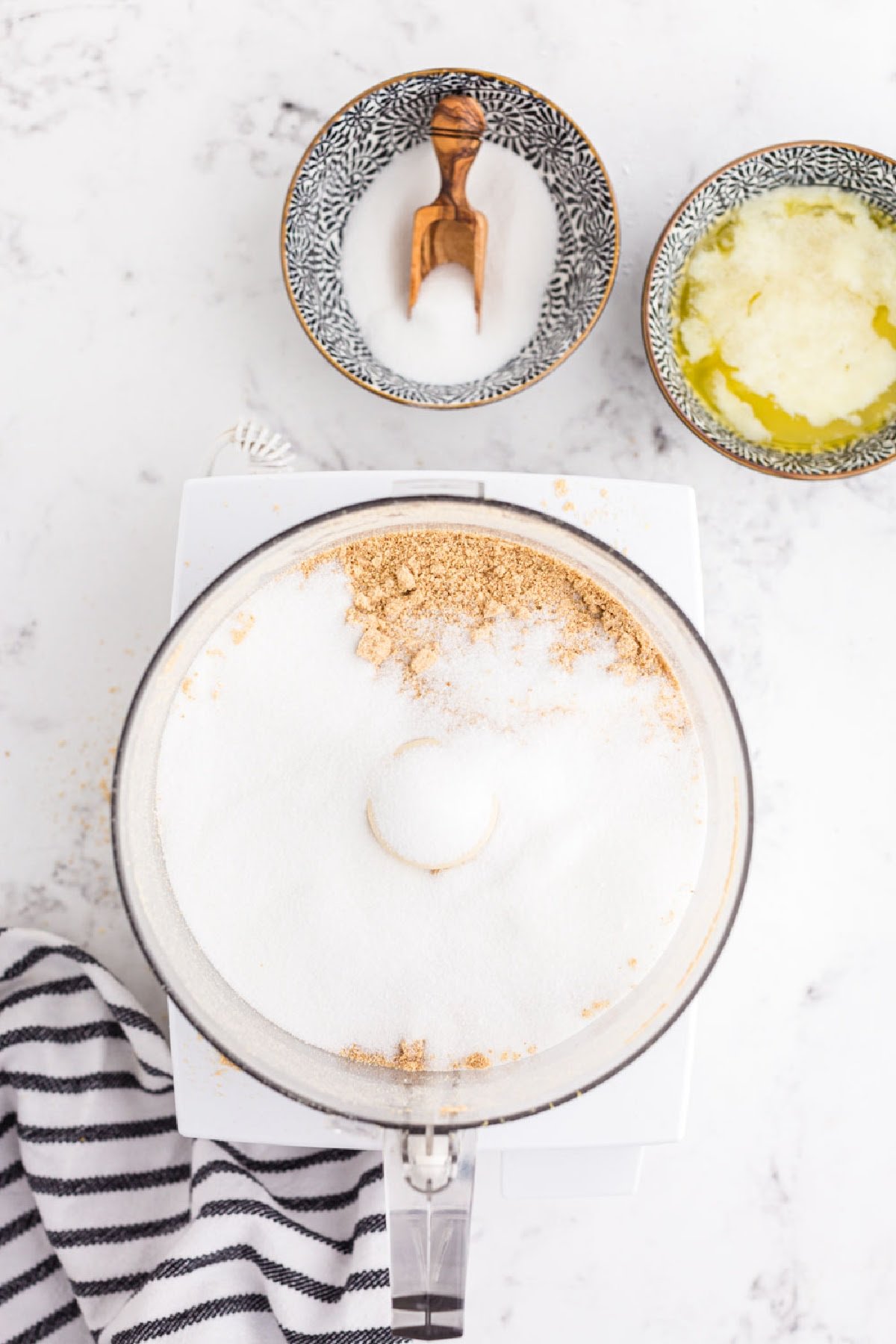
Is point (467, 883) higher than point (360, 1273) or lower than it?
higher

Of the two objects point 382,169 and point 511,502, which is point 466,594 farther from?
point 382,169

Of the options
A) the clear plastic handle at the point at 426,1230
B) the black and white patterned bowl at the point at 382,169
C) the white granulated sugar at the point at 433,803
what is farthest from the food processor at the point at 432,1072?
the black and white patterned bowl at the point at 382,169

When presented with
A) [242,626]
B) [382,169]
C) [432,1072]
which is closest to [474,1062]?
[432,1072]

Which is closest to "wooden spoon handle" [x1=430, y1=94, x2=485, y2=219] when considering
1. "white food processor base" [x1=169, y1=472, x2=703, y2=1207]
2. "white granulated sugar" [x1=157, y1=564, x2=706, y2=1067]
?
"white food processor base" [x1=169, y1=472, x2=703, y2=1207]

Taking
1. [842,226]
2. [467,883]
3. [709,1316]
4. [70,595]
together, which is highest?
[842,226]

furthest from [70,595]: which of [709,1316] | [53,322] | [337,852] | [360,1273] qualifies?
[709,1316]

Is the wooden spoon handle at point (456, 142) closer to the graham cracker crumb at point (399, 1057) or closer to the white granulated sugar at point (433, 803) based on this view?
the white granulated sugar at point (433, 803)

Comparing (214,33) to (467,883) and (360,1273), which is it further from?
(360,1273)
